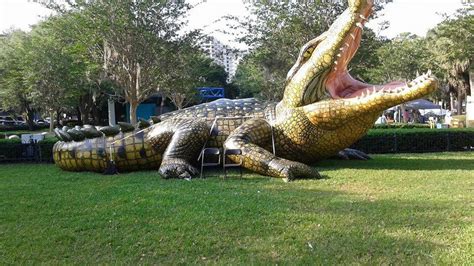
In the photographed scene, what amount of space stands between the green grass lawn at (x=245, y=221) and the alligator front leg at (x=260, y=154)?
0.23 metres

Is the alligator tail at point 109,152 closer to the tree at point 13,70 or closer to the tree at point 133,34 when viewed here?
the tree at point 133,34

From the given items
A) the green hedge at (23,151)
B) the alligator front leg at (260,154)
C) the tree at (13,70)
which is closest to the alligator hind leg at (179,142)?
the alligator front leg at (260,154)

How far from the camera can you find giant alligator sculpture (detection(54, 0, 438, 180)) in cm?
829

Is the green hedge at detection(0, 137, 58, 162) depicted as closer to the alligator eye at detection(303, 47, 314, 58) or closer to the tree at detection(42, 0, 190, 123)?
the tree at detection(42, 0, 190, 123)

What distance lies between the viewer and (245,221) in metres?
5.31

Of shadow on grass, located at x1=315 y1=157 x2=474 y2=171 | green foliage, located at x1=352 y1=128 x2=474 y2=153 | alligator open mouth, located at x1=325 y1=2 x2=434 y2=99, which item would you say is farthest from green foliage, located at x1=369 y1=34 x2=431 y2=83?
alligator open mouth, located at x1=325 y1=2 x2=434 y2=99

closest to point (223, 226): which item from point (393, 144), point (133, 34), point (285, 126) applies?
point (285, 126)

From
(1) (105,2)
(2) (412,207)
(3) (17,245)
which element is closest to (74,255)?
(3) (17,245)

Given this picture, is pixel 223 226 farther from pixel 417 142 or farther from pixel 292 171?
pixel 417 142

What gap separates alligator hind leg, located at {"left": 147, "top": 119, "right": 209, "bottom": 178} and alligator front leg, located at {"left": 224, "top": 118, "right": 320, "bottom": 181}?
0.61m

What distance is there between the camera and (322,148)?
913 centimetres

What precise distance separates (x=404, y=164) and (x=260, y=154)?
11.2ft

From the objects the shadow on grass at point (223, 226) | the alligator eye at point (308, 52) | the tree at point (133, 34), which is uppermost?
the tree at point (133, 34)

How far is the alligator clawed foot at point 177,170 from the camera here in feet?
27.8
